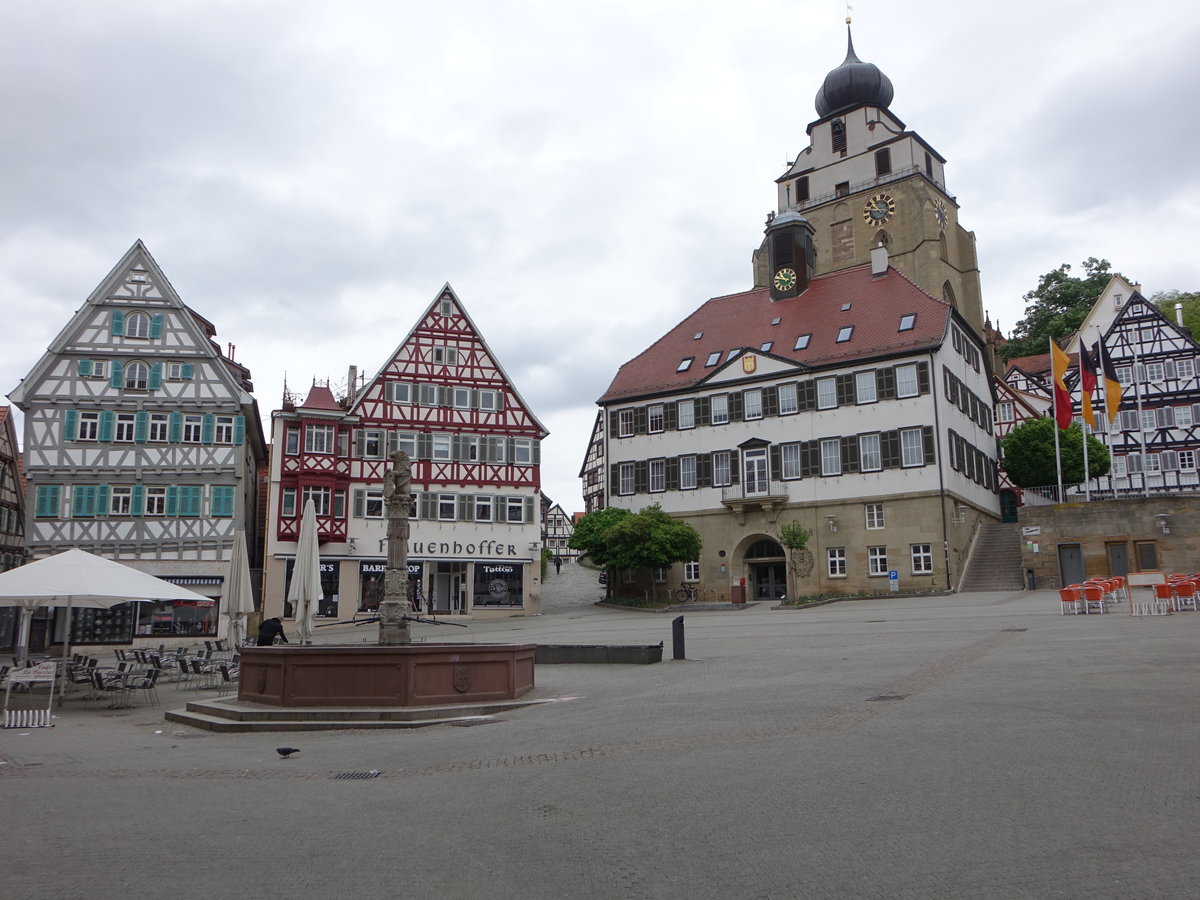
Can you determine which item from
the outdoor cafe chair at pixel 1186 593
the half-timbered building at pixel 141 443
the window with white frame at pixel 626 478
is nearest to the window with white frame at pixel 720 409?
the window with white frame at pixel 626 478

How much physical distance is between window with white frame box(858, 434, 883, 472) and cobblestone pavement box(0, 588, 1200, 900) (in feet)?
87.8

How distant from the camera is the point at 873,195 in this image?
210 feet

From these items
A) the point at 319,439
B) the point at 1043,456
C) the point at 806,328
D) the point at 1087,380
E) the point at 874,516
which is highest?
the point at 806,328

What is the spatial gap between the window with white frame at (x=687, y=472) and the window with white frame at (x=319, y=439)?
51.9ft

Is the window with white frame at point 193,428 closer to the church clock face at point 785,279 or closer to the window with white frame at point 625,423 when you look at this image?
the window with white frame at point 625,423

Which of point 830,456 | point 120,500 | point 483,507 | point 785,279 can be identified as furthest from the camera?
point 785,279

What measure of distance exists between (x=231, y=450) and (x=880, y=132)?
47629 mm

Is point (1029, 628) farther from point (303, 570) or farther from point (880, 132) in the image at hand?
point (880, 132)

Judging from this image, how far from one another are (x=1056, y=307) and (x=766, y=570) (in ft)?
144

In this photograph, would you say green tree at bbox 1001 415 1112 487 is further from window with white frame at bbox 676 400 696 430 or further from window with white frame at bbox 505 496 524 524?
window with white frame at bbox 505 496 524 524

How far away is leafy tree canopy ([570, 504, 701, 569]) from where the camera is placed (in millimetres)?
42500

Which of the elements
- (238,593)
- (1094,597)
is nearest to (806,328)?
(1094,597)

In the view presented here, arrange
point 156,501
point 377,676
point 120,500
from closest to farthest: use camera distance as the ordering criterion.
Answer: point 377,676 < point 120,500 < point 156,501

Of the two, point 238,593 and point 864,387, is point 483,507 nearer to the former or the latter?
point 864,387
